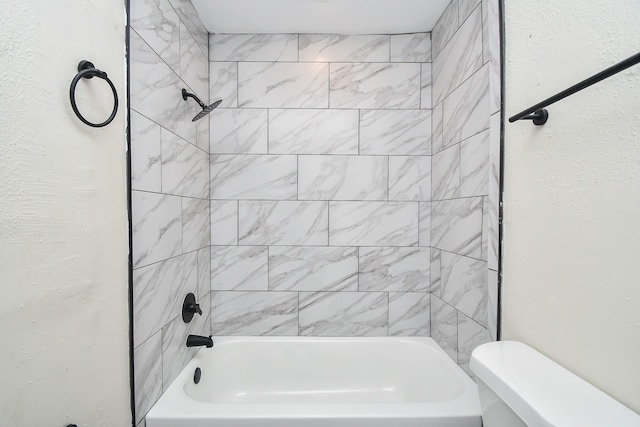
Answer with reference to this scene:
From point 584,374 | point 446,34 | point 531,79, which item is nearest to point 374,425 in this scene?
point 584,374

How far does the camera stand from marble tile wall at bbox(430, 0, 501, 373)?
1.22 m

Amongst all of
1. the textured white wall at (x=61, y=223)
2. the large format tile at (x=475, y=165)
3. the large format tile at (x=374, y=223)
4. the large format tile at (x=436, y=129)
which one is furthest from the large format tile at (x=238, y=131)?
the large format tile at (x=475, y=165)

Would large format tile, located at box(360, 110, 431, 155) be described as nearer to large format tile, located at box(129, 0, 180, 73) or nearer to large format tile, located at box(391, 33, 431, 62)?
large format tile, located at box(391, 33, 431, 62)

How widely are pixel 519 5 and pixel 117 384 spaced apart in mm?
1826

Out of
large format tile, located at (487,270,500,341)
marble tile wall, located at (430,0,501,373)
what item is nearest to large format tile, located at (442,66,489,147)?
marble tile wall, located at (430,0,501,373)

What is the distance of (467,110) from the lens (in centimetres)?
153

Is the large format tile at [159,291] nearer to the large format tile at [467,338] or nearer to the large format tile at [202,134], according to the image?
the large format tile at [202,134]

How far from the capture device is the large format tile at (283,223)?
6.57 ft

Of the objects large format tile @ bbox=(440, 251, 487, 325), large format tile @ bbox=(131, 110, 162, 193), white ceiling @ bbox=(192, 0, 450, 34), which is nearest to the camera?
large format tile @ bbox=(131, 110, 162, 193)

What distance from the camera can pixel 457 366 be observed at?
5.31 ft

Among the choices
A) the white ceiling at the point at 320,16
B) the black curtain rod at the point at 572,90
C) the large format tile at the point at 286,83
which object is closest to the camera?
the black curtain rod at the point at 572,90

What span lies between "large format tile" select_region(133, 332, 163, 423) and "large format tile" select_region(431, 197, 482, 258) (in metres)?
1.42

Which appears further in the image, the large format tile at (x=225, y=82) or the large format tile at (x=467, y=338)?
the large format tile at (x=225, y=82)

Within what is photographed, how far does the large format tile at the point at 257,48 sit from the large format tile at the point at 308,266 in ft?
3.95
